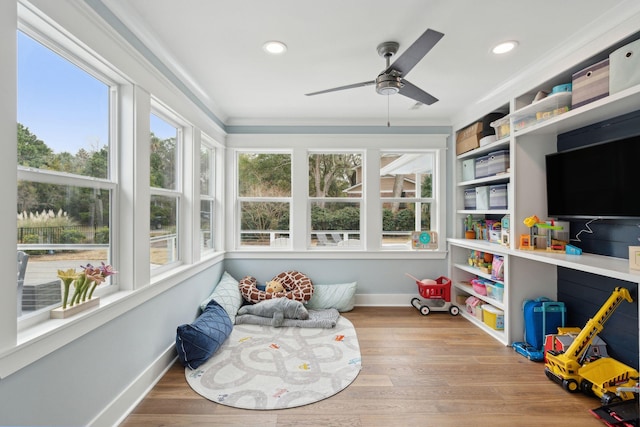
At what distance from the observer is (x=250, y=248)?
4.12 meters

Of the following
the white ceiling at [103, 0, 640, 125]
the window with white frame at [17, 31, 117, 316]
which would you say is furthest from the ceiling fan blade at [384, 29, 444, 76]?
the window with white frame at [17, 31, 117, 316]

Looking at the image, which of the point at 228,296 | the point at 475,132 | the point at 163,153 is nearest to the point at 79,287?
the point at 163,153

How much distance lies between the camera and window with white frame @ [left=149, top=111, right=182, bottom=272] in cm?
246

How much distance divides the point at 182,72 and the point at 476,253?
3.63 meters

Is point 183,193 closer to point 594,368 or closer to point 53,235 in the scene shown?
point 53,235

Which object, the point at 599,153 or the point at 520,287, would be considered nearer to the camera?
the point at 599,153

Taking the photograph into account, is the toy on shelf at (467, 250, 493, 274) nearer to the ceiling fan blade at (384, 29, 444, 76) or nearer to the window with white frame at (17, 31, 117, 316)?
the ceiling fan blade at (384, 29, 444, 76)

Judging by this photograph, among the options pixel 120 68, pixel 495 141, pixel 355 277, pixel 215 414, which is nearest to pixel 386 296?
pixel 355 277

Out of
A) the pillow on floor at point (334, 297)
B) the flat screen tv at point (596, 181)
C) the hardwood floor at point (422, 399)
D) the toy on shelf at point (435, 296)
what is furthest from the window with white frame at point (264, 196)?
the flat screen tv at point (596, 181)

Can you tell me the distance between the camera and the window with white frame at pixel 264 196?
4.12m

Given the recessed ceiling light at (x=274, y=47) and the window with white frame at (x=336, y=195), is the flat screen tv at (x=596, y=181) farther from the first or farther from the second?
the recessed ceiling light at (x=274, y=47)

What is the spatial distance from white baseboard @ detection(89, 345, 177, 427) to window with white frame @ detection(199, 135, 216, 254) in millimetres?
1393

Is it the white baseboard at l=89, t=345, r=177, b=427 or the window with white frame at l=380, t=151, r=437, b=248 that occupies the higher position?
the window with white frame at l=380, t=151, r=437, b=248

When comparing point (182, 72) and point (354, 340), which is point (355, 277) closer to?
point (354, 340)
